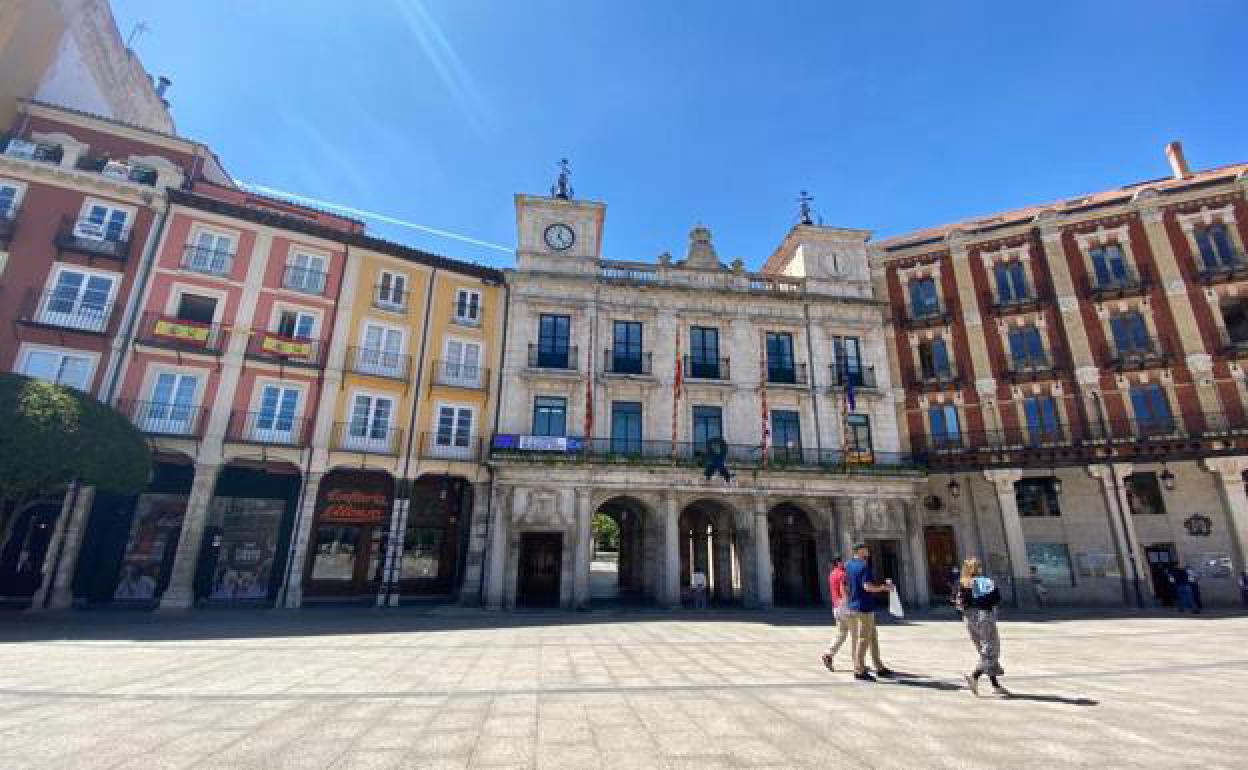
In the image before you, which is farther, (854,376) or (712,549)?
(712,549)

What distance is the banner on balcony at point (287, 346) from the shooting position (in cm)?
1944

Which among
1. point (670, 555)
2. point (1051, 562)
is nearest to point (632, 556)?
point (670, 555)

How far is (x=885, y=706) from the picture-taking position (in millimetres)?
6234

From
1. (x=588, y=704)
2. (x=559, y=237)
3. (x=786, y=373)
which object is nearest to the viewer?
(x=588, y=704)

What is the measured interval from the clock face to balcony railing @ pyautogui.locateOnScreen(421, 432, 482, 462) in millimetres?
9933

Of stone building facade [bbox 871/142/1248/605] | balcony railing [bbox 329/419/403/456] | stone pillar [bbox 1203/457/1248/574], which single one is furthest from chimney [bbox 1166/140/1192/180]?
balcony railing [bbox 329/419/403/456]

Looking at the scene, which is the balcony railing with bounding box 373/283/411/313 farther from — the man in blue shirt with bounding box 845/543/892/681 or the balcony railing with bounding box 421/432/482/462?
the man in blue shirt with bounding box 845/543/892/681

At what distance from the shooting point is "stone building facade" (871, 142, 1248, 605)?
67.5 feet

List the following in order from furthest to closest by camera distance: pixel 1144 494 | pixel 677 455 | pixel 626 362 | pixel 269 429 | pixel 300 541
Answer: pixel 626 362
pixel 677 455
pixel 1144 494
pixel 269 429
pixel 300 541

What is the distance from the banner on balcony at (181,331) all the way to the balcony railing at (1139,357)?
37222 mm

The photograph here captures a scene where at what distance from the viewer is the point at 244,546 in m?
19.3

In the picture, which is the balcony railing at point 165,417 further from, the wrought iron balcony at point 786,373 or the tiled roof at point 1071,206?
the tiled roof at point 1071,206

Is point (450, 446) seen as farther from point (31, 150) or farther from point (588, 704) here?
point (31, 150)

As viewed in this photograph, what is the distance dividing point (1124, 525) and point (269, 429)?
112 ft
